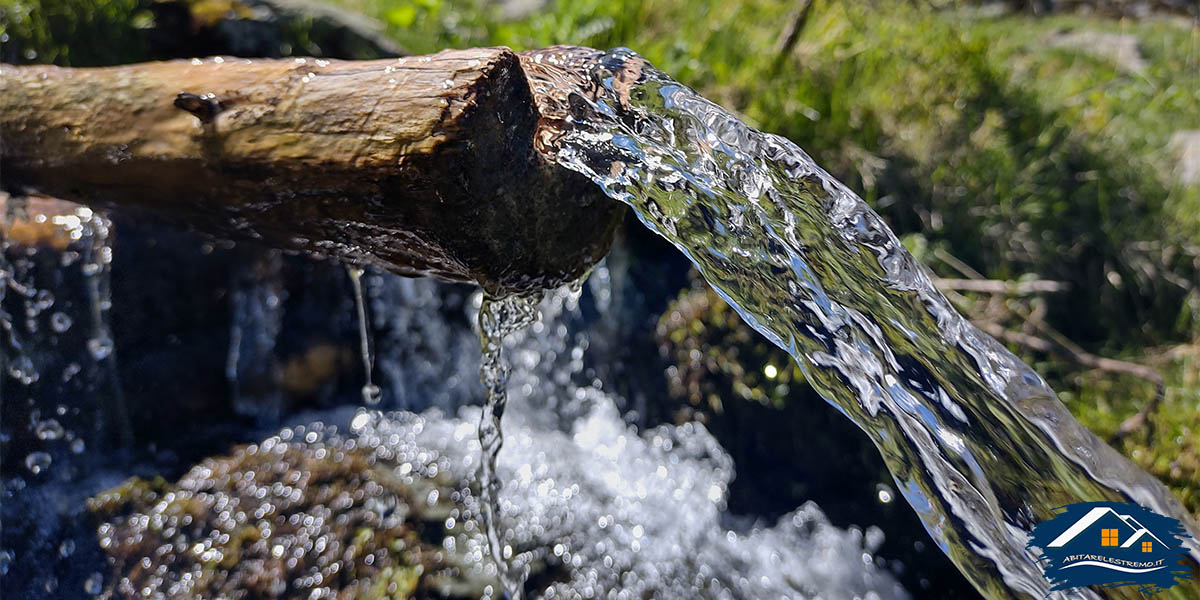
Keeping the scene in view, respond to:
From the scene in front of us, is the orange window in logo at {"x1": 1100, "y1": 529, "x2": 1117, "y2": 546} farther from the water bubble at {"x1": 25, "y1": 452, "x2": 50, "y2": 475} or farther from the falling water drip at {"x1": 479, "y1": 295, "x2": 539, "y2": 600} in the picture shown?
the water bubble at {"x1": 25, "y1": 452, "x2": 50, "y2": 475}

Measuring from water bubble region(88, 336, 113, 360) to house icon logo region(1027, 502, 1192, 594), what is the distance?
3136 mm

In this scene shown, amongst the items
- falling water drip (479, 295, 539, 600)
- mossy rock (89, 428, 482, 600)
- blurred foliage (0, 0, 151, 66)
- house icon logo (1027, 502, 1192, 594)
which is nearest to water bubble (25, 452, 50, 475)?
mossy rock (89, 428, 482, 600)

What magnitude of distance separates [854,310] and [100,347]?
2.79 meters

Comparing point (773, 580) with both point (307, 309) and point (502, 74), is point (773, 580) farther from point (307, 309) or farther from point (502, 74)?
point (307, 309)

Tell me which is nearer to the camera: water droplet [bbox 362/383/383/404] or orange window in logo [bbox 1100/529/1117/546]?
orange window in logo [bbox 1100/529/1117/546]

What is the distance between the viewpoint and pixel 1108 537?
1.63 metres

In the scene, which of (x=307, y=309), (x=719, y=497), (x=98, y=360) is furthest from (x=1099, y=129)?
(x=98, y=360)

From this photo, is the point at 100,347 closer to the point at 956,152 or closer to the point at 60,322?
the point at 60,322

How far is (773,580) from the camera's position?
2730 mm

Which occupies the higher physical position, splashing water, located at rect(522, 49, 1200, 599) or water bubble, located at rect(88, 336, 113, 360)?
splashing water, located at rect(522, 49, 1200, 599)

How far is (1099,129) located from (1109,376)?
5.14 ft

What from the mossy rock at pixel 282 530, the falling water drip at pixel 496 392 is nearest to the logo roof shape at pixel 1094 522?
the falling water drip at pixel 496 392

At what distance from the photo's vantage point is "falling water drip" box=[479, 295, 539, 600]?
82.0 inches

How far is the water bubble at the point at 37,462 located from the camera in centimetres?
273
